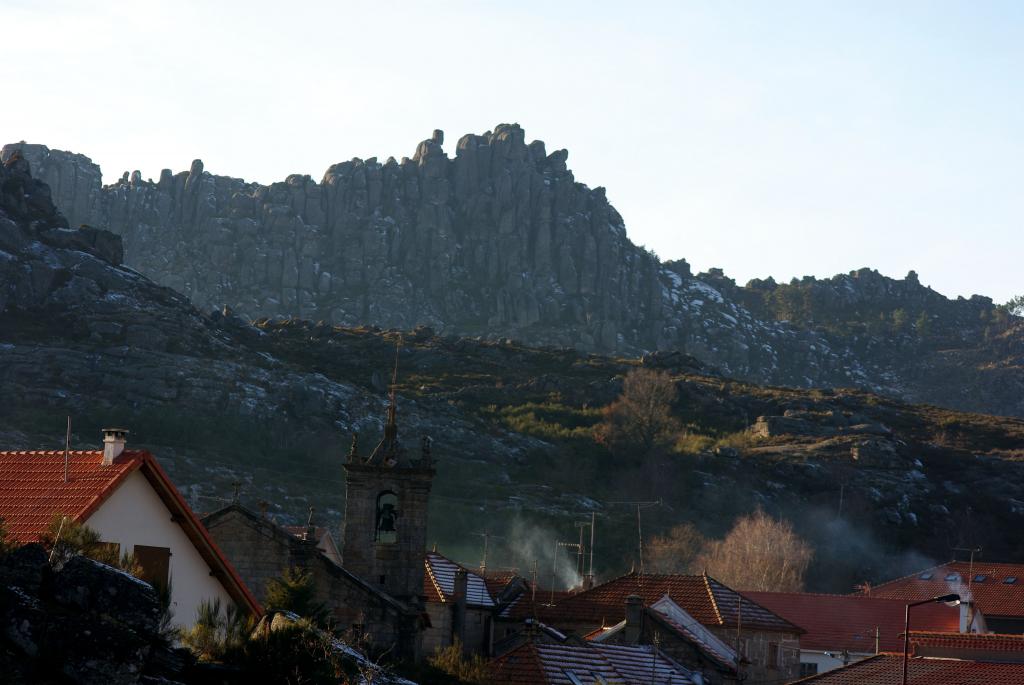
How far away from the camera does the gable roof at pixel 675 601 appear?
60125mm

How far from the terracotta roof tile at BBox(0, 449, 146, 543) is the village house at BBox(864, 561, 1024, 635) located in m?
52.8

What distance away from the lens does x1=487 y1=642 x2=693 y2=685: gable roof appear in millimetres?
38750

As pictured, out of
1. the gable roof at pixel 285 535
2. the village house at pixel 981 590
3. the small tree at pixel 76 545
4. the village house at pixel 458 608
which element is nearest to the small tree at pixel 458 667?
the gable roof at pixel 285 535

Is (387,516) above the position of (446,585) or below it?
above

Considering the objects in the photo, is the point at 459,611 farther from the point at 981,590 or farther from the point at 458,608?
the point at 981,590

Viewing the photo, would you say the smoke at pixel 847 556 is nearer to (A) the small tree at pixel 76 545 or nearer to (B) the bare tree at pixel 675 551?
(B) the bare tree at pixel 675 551

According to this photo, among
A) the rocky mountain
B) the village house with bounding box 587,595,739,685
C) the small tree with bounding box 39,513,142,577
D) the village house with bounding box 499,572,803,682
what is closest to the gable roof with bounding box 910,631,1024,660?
the village house with bounding box 587,595,739,685

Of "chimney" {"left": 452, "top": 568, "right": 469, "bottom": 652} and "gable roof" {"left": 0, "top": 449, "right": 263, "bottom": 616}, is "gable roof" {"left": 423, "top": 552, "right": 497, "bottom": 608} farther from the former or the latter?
"gable roof" {"left": 0, "top": 449, "right": 263, "bottom": 616}

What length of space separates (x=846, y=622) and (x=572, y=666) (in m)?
37.1

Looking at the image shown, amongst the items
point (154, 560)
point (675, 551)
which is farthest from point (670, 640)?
point (675, 551)

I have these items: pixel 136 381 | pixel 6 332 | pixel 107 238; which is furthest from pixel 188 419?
pixel 107 238

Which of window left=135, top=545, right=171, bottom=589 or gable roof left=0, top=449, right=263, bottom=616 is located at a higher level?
gable roof left=0, top=449, right=263, bottom=616

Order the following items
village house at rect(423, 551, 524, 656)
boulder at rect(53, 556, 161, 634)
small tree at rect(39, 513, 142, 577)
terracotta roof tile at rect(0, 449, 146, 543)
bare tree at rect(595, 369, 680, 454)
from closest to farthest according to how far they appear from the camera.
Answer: boulder at rect(53, 556, 161, 634) < small tree at rect(39, 513, 142, 577) < terracotta roof tile at rect(0, 449, 146, 543) < village house at rect(423, 551, 524, 656) < bare tree at rect(595, 369, 680, 454)

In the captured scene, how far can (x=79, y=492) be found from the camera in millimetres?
23484
